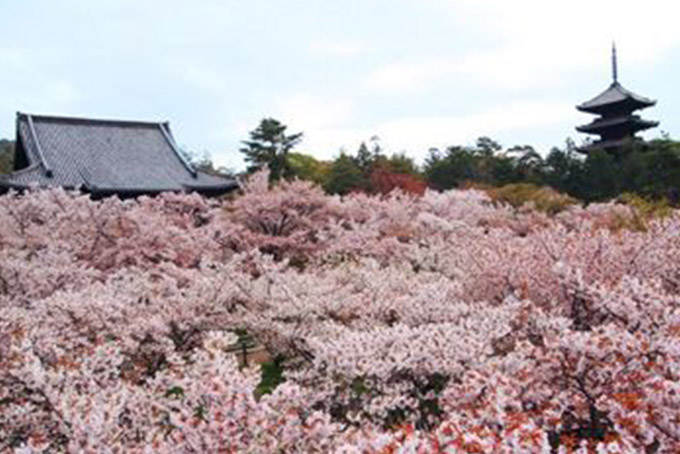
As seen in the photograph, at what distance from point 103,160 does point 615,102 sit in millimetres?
25118

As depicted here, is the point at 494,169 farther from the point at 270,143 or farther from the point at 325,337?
the point at 325,337

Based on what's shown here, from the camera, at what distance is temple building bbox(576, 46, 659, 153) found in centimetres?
3553

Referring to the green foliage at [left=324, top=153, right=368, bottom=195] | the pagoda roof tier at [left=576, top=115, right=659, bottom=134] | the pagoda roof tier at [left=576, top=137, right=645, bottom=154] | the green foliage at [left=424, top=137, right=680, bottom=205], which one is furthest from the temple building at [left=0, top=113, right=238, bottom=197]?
the pagoda roof tier at [left=576, top=115, right=659, bottom=134]

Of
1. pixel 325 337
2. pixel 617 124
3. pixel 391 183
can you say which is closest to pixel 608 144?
pixel 617 124

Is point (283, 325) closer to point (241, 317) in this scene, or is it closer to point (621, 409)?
point (241, 317)

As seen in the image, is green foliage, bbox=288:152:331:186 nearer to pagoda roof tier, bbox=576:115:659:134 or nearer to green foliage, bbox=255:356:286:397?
pagoda roof tier, bbox=576:115:659:134

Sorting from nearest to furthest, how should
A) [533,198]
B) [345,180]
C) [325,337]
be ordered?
[325,337] < [533,198] < [345,180]

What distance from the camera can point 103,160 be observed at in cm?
2520

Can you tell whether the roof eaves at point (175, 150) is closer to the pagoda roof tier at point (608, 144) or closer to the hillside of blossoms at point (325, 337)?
the hillside of blossoms at point (325, 337)

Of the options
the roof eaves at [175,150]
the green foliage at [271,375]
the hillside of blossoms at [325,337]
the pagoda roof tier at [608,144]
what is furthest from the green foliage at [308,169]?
the green foliage at [271,375]

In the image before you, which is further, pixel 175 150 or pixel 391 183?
pixel 391 183

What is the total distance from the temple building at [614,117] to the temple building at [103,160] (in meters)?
20.8

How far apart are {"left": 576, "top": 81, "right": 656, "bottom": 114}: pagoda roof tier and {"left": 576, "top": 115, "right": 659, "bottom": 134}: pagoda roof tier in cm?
52

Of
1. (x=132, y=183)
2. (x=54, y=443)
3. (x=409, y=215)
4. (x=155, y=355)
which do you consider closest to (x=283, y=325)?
(x=155, y=355)
